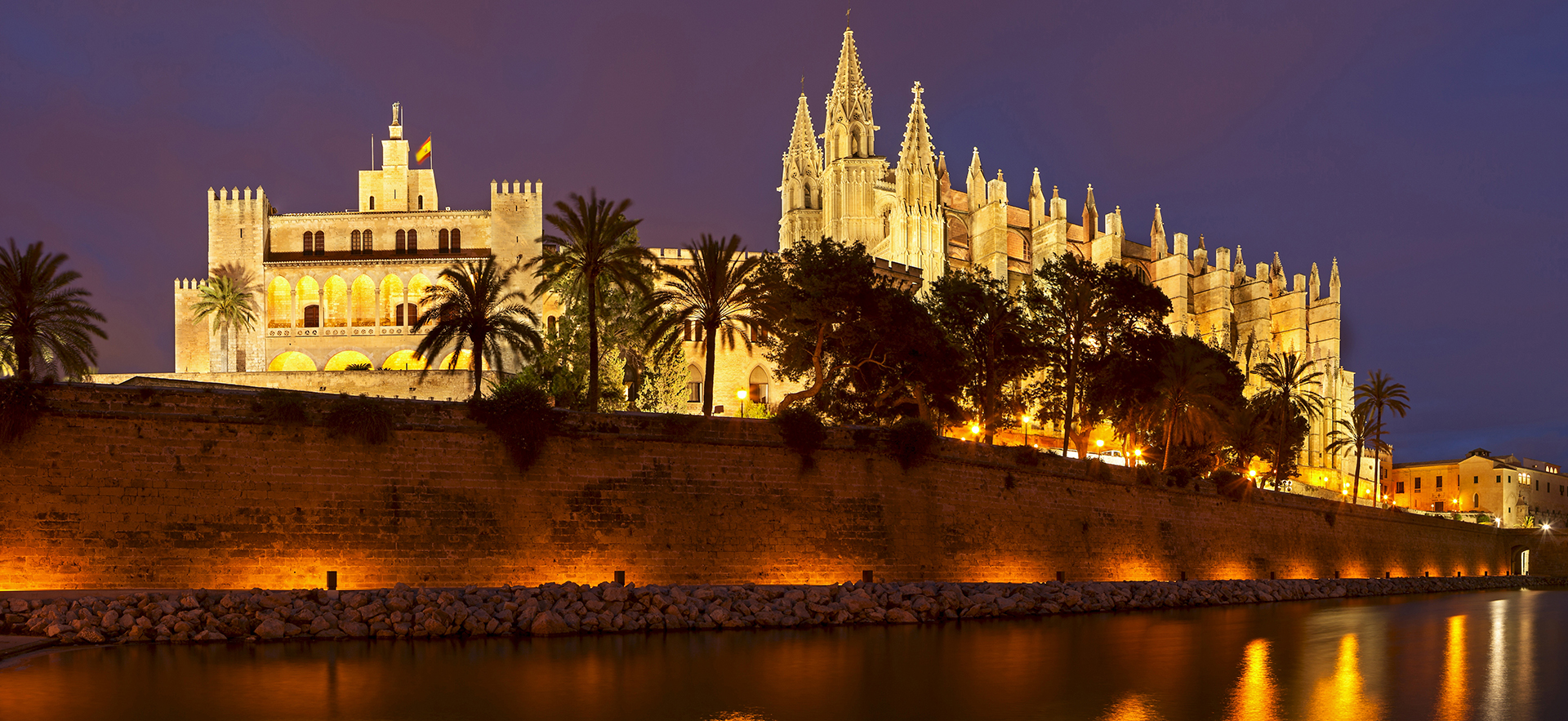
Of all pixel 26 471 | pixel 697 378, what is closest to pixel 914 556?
pixel 26 471

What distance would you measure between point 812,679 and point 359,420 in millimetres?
10610

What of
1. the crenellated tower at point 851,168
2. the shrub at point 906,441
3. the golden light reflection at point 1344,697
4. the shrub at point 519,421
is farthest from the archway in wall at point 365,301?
the golden light reflection at point 1344,697

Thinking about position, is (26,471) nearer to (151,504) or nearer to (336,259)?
(151,504)

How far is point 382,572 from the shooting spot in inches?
856

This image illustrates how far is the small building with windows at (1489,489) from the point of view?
8919 cm

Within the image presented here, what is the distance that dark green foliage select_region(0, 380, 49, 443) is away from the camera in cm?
1977

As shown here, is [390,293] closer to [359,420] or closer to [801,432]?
[801,432]

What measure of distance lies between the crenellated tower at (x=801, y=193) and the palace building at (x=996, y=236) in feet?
0.22

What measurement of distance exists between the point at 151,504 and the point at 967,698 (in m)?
14.2

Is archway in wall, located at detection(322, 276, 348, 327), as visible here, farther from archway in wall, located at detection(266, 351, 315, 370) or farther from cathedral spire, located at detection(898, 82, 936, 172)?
cathedral spire, located at detection(898, 82, 936, 172)

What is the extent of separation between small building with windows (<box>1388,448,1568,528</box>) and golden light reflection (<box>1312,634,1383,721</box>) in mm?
78396

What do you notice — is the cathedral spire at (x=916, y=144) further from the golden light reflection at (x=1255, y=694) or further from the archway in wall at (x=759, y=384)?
the golden light reflection at (x=1255, y=694)

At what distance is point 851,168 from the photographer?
213 ft

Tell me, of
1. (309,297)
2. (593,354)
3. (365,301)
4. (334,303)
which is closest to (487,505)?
(593,354)
